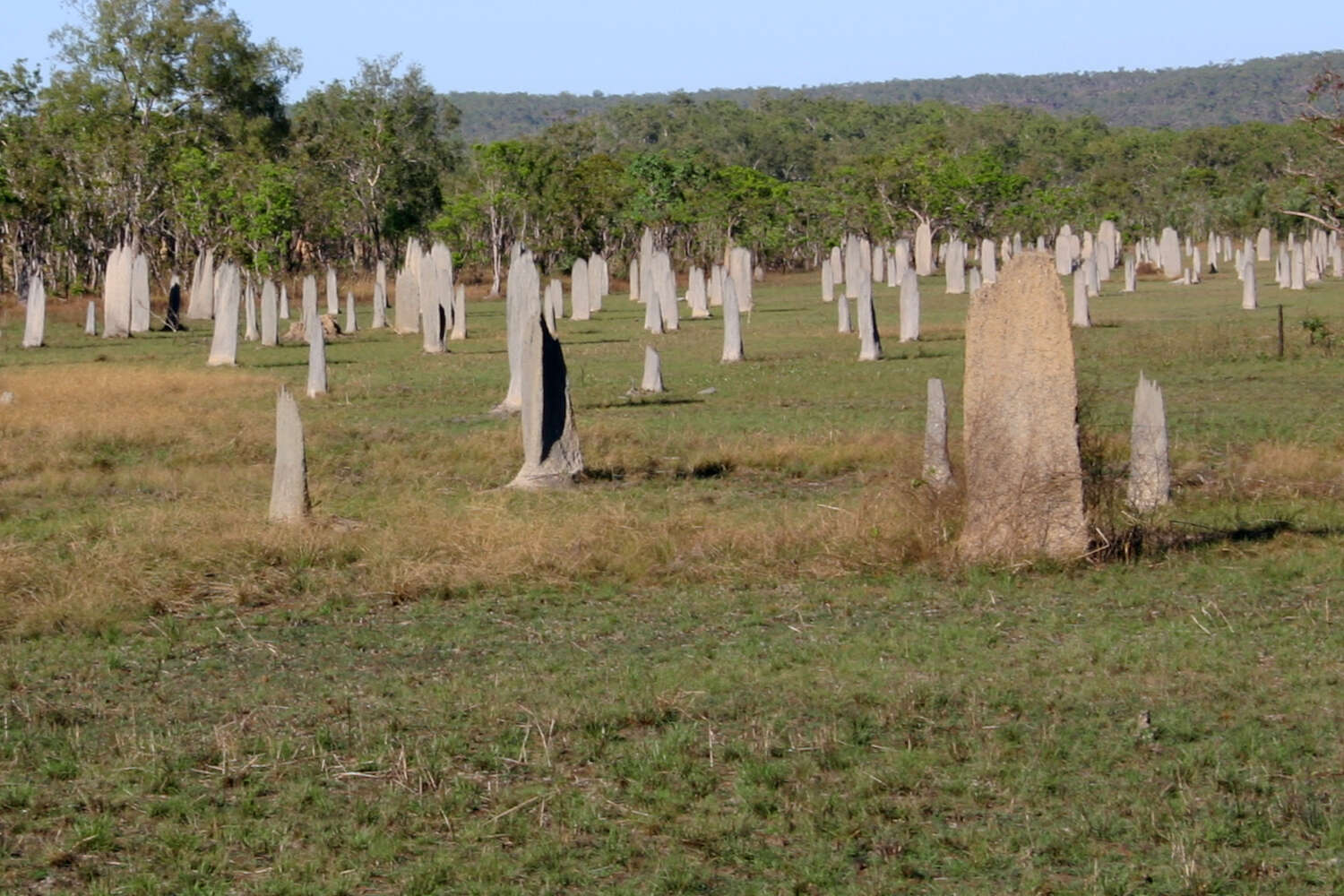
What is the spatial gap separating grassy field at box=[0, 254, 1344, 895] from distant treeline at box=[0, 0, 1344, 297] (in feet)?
107

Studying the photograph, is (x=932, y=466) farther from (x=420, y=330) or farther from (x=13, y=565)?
(x=420, y=330)

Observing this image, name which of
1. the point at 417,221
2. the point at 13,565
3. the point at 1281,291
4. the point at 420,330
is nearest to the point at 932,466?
the point at 13,565

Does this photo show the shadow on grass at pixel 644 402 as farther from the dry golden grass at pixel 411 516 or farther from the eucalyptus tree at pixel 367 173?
the eucalyptus tree at pixel 367 173

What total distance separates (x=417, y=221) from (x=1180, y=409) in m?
44.7

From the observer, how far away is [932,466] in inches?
533

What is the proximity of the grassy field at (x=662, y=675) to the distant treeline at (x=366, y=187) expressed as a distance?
107 feet

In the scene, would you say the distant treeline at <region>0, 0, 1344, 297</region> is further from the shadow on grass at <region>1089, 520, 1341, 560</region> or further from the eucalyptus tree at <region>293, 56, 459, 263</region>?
the shadow on grass at <region>1089, 520, 1341, 560</region>

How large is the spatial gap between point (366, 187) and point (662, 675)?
53009mm

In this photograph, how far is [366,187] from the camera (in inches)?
2351

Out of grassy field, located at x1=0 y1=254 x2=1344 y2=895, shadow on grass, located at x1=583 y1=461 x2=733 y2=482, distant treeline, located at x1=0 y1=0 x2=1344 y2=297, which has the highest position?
distant treeline, located at x1=0 y1=0 x2=1344 y2=297

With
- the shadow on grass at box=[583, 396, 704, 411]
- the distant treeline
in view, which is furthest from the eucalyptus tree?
the shadow on grass at box=[583, 396, 704, 411]

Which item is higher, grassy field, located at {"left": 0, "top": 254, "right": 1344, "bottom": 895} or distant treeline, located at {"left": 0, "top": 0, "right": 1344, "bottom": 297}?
distant treeline, located at {"left": 0, "top": 0, "right": 1344, "bottom": 297}

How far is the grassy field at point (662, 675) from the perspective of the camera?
20.4 feet

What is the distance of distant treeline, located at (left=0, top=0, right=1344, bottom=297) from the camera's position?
49625 millimetres
